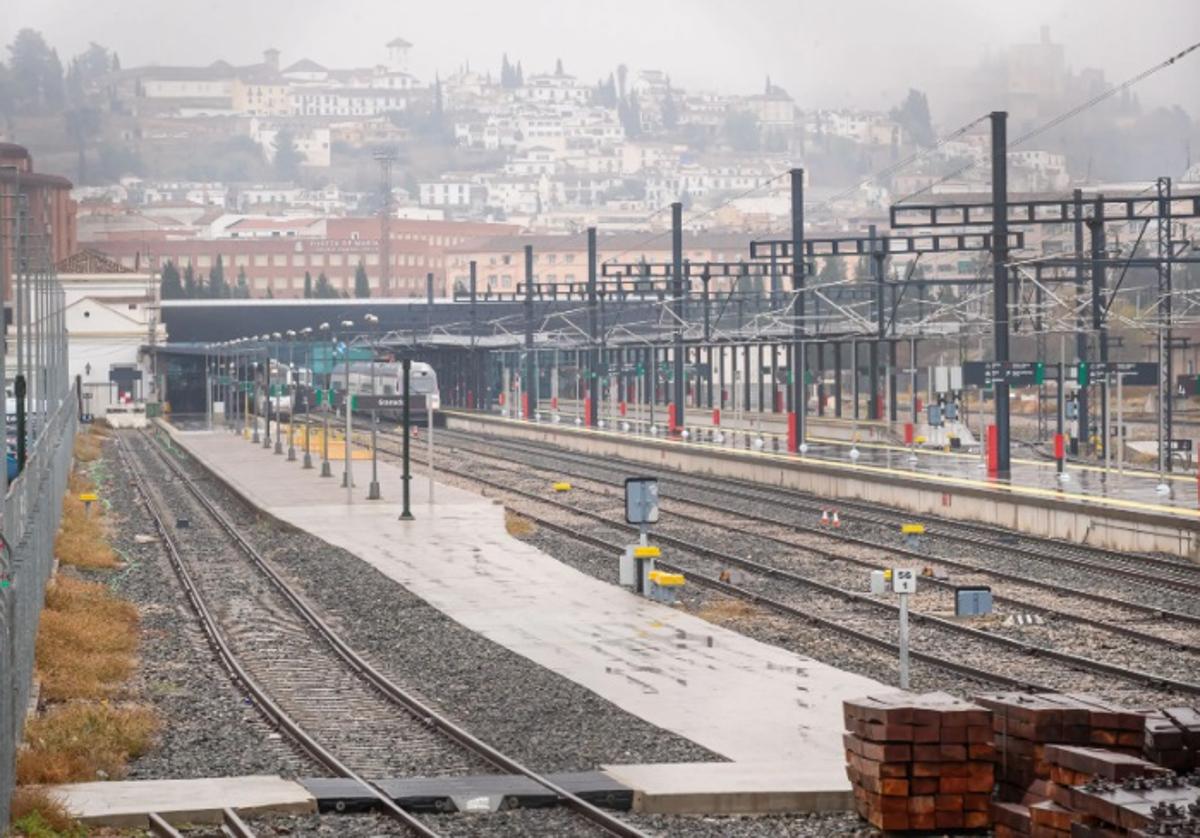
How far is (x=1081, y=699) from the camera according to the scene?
13945 mm

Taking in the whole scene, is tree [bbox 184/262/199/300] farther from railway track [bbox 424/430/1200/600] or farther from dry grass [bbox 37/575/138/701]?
dry grass [bbox 37/575/138/701]

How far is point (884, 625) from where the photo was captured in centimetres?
2528

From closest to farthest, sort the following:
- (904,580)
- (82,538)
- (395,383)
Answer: (904,580), (82,538), (395,383)

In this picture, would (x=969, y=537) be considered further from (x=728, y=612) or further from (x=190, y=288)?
(x=190, y=288)

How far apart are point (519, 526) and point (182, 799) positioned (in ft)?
81.0

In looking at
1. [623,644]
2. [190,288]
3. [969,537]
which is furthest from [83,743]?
[190,288]

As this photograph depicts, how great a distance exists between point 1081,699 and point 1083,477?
3232cm

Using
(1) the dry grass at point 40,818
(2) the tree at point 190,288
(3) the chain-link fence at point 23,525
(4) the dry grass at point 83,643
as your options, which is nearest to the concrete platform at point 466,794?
(1) the dry grass at point 40,818

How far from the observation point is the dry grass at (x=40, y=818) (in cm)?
1357

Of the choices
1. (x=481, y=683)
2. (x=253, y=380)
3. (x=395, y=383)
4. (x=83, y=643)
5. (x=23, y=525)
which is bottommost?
(x=481, y=683)

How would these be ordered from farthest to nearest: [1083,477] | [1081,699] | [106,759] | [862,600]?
[1083,477] < [862,600] < [106,759] < [1081,699]

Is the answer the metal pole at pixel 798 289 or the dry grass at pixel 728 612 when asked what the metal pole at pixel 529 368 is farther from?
the dry grass at pixel 728 612

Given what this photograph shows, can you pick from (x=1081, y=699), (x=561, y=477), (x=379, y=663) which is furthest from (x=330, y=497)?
(x=1081, y=699)

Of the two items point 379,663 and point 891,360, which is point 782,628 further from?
point 891,360
